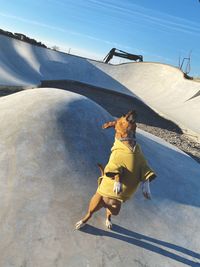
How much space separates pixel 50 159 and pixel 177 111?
16133 mm

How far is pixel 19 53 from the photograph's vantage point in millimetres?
24750

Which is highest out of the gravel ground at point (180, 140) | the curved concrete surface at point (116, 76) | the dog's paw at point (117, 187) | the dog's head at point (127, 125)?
the dog's head at point (127, 125)

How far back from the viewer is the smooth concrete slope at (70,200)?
4.86 m

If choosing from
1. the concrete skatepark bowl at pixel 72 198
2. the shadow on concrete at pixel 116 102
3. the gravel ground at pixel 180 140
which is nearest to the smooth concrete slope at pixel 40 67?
the shadow on concrete at pixel 116 102

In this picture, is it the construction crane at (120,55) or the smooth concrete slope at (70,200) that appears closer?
the smooth concrete slope at (70,200)

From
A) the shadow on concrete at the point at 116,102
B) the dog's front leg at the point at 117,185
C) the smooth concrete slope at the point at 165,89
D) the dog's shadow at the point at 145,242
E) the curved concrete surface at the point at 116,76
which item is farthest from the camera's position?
the curved concrete surface at the point at 116,76

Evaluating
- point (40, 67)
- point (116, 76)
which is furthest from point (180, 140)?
→ point (116, 76)

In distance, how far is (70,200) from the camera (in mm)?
5754

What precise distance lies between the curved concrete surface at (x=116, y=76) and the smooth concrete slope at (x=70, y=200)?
37.1ft

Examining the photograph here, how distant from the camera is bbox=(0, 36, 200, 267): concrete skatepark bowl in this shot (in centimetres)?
487

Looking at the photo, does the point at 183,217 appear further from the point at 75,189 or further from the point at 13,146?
the point at 13,146

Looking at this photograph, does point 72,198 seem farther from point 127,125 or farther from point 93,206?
point 127,125

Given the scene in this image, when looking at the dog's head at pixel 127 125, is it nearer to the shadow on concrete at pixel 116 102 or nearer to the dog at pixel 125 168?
the dog at pixel 125 168


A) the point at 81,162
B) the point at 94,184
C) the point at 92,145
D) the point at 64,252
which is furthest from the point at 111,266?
the point at 92,145
